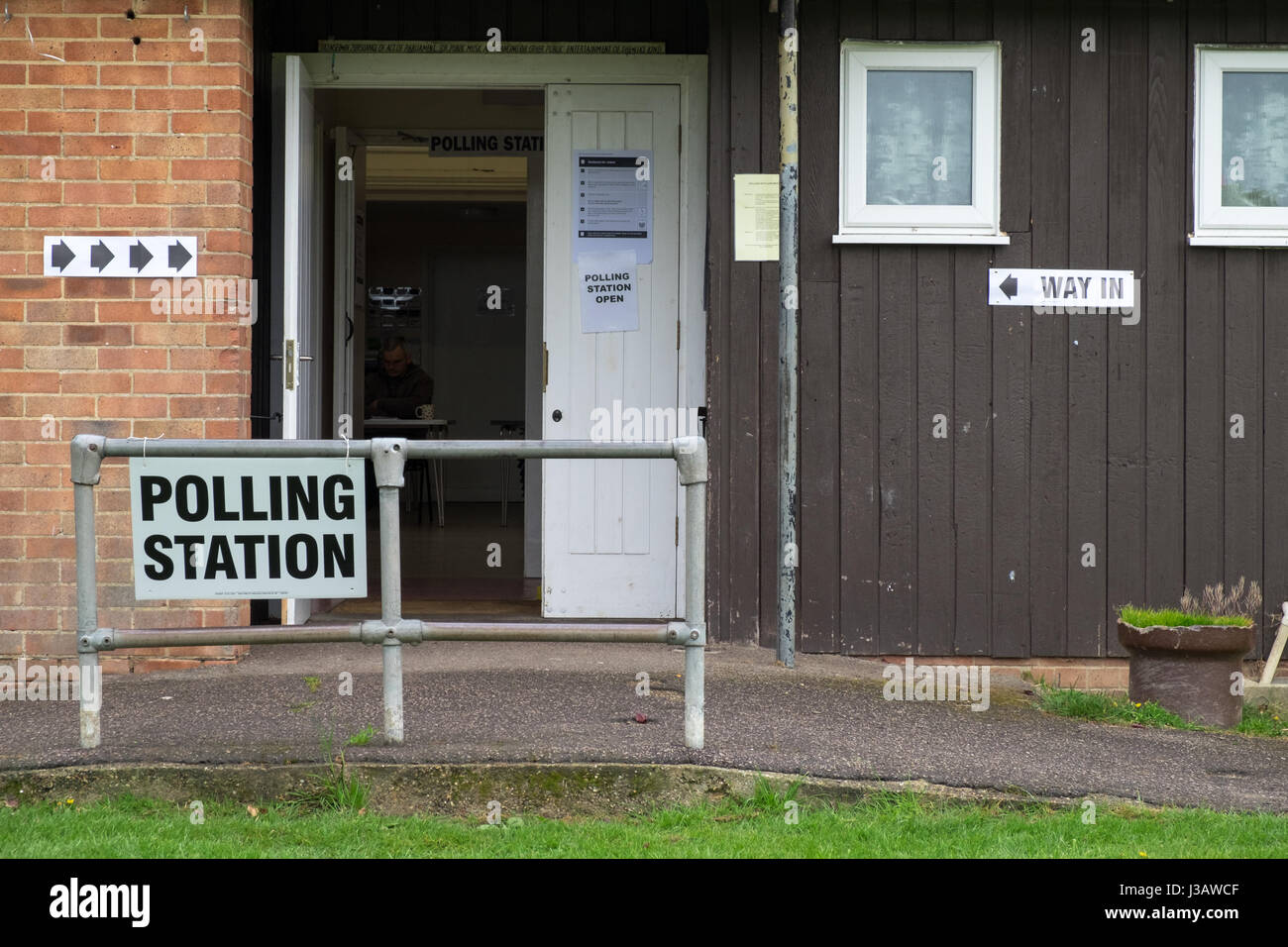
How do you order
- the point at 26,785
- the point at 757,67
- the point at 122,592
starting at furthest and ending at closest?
the point at 757,67
the point at 122,592
the point at 26,785

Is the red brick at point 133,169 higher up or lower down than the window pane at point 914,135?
lower down

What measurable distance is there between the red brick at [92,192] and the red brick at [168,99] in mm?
376

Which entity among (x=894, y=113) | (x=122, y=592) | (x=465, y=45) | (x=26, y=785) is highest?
(x=465, y=45)

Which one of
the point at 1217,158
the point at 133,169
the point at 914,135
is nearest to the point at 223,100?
the point at 133,169

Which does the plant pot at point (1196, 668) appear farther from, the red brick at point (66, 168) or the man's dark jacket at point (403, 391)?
the man's dark jacket at point (403, 391)

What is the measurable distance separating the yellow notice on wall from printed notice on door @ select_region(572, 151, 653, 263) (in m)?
0.81

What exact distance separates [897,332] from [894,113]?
1061mm

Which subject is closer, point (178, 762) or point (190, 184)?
point (178, 762)

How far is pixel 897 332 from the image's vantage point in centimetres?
687

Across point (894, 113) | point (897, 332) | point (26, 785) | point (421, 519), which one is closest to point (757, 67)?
point (894, 113)

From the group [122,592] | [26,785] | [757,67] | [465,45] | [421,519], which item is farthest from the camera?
[421,519]

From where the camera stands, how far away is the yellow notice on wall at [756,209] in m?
6.76

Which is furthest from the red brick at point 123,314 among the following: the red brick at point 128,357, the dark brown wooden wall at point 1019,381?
the dark brown wooden wall at point 1019,381

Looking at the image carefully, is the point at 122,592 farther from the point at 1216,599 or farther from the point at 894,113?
the point at 1216,599
